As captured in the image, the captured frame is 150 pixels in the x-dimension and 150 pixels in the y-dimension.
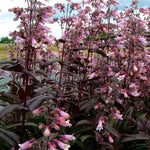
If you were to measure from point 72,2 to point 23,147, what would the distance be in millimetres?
3620

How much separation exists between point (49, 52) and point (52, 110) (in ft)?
10.1

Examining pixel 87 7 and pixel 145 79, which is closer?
pixel 145 79

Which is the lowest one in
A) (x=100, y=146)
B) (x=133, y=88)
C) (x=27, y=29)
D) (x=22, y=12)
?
(x=100, y=146)

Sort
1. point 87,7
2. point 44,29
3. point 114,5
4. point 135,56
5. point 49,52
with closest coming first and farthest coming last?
point 44,29 → point 135,56 → point 87,7 → point 49,52 → point 114,5

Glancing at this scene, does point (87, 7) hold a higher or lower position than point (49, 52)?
higher

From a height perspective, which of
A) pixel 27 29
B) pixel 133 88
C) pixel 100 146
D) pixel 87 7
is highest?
pixel 87 7

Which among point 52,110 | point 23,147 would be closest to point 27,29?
point 52,110

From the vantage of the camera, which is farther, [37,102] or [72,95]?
[72,95]

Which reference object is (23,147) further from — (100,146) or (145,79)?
(145,79)

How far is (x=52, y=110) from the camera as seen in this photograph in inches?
77.1

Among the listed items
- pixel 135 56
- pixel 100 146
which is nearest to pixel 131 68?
pixel 135 56

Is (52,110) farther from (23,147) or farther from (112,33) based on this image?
(112,33)

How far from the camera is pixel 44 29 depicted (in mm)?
3141

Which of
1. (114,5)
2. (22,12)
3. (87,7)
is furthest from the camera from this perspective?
(114,5)
